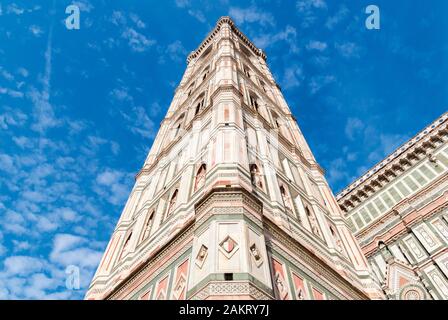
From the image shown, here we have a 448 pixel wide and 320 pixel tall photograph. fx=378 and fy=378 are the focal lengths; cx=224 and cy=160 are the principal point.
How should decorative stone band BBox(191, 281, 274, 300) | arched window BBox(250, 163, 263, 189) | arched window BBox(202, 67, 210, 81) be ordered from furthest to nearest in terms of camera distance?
arched window BBox(202, 67, 210, 81), arched window BBox(250, 163, 263, 189), decorative stone band BBox(191, 281, 274, 300)

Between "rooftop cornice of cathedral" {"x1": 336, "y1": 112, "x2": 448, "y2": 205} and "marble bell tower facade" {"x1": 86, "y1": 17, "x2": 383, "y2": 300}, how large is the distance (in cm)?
738

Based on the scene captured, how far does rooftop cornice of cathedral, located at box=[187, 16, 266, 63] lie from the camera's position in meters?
26.7

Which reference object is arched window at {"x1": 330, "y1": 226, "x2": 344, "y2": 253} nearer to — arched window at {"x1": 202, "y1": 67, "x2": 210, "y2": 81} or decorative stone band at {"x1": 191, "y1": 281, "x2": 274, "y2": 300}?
decorative stone band at {"x1": 191, "y1": 281, "x2": 274, "y2": 300}

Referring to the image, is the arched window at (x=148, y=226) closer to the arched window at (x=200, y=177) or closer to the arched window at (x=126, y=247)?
the arched window at (x=126, y=247)

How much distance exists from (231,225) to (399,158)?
1562 cm

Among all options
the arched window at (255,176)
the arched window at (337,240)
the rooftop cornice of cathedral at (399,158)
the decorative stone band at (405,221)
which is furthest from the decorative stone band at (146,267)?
the rooftop cornice of cathedral at (399,158)

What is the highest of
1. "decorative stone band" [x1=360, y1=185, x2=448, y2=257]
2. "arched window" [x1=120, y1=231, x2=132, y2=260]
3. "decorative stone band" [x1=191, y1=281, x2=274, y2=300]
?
"decorative stone band" [x1=360, y1=185, x2=448, y2=257]

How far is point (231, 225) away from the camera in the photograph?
5906 mm

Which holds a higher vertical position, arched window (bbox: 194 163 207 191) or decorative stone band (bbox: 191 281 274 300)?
arched window (bbox: 194 163 207 191)

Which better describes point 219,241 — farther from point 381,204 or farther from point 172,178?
point 381,204

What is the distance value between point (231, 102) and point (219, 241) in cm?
627

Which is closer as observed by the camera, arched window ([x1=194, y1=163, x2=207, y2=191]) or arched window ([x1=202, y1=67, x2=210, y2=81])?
arched window ([x1=194, y1=163, x2=207, y2=191])

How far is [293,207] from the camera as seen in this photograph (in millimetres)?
9078

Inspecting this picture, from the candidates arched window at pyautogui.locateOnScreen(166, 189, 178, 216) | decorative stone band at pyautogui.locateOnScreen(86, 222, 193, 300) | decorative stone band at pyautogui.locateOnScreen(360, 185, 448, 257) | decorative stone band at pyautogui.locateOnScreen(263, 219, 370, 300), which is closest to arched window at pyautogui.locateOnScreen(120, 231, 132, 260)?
decorative stone band at pyautogui.locateOnScreen(86, 222, 193, 300)
